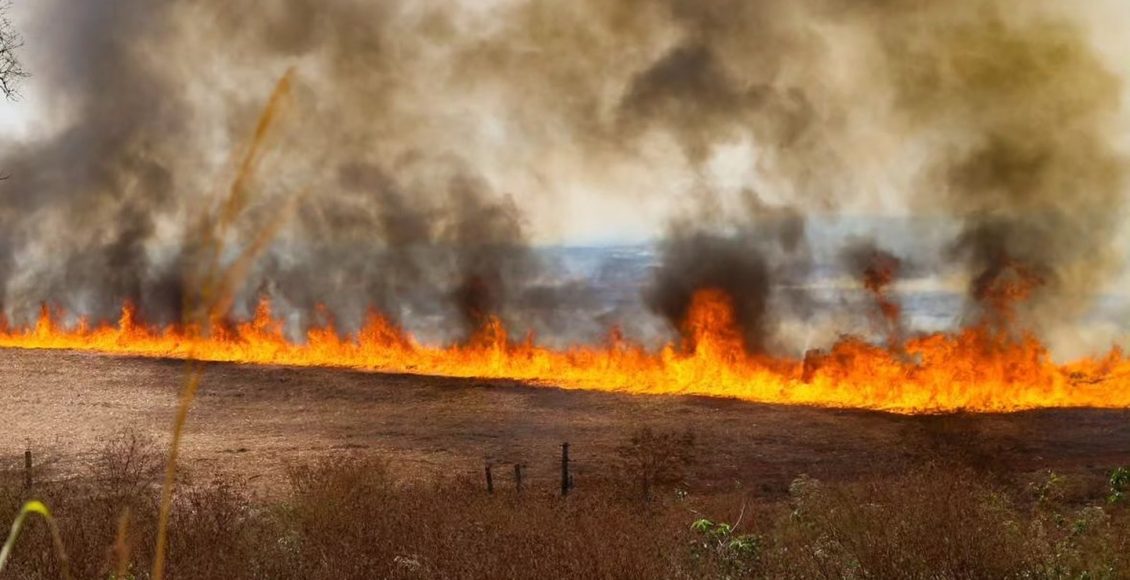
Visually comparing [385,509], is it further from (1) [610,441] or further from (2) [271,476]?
(1) [610,441]

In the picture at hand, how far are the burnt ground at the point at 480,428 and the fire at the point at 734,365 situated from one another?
148 centimetres

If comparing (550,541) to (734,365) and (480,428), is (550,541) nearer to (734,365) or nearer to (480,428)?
(480,428)

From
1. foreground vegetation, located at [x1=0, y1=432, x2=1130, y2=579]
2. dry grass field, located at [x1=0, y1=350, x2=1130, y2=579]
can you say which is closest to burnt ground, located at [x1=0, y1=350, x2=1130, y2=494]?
dry grass field, located at [x1=0, y1=350, x2=1130, y2=579]

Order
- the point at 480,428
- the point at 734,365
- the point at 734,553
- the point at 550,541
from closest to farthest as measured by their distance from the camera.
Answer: the point at 734,553
the point at 550,541
the point at 480,428
the point at 734,365

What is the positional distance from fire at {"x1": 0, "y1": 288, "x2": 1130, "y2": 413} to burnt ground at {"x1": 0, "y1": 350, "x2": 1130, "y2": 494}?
148 centimetres

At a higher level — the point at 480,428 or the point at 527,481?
the point at 480,428

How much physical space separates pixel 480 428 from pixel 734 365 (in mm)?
13383

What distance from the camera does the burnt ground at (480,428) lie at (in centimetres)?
2741

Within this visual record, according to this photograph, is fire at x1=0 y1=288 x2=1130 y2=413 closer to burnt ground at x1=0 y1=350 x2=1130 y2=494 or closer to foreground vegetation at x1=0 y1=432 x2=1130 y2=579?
burnt ground at x1=0 y1=350 x2=1130 y2=494

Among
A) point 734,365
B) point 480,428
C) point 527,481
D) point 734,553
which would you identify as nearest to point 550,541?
point 734,553

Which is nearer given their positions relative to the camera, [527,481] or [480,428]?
[527,481]

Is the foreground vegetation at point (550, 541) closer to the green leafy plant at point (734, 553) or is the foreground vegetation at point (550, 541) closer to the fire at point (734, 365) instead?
the green leafy plant at point (734, 553)

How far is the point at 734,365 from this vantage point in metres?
41.8

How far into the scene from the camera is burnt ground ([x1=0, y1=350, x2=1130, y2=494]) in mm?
27406
